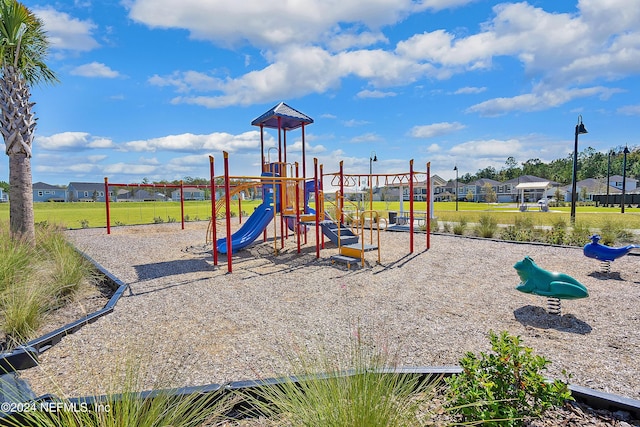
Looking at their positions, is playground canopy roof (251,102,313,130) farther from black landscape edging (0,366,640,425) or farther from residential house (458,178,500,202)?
residential house (458,178,500,202)

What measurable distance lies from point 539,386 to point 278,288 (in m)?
4.50

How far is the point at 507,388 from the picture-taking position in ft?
6.70

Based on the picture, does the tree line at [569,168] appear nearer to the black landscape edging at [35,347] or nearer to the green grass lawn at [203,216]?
the green grass lawn at [203,216]

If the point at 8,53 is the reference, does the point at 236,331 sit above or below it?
below

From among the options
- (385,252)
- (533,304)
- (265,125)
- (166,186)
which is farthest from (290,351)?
(166,186)

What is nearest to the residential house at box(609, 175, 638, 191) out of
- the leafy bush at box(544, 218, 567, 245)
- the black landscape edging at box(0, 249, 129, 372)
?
the leafy bush at box(544, 218, 567, 245)

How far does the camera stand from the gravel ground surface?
3.09 metres

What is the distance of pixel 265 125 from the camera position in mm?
11648

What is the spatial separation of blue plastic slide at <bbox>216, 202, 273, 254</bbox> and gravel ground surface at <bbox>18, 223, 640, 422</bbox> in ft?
4.22


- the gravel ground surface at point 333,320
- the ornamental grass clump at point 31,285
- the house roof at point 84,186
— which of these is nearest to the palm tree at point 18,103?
the ornamental grass clump at point 31,285

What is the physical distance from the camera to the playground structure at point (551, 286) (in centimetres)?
423

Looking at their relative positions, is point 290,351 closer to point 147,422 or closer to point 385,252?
point 147,422

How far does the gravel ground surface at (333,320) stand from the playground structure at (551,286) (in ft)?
0.73

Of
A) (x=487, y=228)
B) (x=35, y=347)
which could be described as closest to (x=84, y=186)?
(x=487, y=228)
